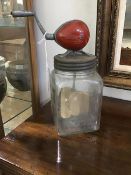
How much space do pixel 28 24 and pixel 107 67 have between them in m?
0.33

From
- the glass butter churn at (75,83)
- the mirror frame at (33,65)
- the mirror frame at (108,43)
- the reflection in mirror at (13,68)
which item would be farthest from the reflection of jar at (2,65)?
the mirror frame at (108,43)

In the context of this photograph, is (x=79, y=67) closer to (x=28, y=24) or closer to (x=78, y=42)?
(x=78, y=42)

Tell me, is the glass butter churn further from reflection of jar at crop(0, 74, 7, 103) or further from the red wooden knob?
reflection of jar at crop(0, 74, 7, 103)

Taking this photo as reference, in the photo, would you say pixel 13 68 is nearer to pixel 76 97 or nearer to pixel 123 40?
pixel 76 97

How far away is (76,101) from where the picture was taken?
645 millimetres

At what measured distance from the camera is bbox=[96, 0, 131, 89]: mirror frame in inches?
27.6

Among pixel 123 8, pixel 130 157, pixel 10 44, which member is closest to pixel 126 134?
pixel 130 157

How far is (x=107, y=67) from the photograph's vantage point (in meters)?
0.78

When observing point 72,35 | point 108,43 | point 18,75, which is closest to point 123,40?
point 108,43

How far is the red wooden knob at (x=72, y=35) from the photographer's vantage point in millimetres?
567

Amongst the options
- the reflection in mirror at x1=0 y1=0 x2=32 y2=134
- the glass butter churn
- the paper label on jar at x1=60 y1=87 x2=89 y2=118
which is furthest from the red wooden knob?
the reflection in mirror at x1=0 y1=0 x2=32 y2=134

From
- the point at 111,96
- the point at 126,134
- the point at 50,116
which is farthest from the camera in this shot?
the point at 111,96

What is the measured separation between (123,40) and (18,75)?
428 millimetres

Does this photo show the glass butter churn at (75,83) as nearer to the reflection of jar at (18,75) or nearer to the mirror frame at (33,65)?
the mirror frame at (33,65)
